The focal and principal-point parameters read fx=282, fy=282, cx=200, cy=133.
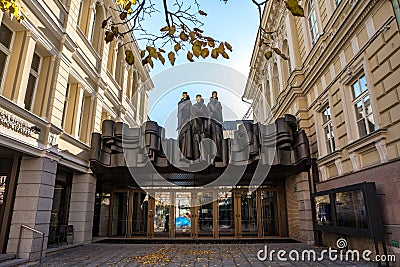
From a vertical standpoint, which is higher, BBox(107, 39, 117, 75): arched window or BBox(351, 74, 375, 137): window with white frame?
BBox(107, 39, 117, 75): arched window

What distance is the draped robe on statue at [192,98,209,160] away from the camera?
1148cm

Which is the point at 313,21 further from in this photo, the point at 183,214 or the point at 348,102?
the point at 183,214

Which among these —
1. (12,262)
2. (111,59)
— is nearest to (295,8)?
(12,262)

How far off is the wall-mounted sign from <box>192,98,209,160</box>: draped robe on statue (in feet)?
18.5

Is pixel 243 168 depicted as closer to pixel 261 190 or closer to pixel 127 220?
pixel 261 190

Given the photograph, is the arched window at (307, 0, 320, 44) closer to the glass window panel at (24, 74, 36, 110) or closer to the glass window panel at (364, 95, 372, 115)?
the glass window panel at (364, 95, 372, 115)

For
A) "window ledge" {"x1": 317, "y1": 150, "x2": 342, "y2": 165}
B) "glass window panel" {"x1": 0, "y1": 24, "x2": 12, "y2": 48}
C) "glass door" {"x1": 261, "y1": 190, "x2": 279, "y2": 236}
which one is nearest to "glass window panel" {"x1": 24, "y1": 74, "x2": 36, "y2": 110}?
"glass window panel" {"x1": 0, "y1": 24, "x2": 12, "y2": 48}

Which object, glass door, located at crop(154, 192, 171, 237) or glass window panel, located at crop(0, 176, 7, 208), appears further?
glass door, located at crop(154, 192, 171, 237)

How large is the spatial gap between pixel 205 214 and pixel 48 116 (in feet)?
28.5

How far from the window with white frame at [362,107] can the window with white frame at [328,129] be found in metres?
1.68

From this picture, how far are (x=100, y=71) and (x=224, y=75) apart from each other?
6.82 m

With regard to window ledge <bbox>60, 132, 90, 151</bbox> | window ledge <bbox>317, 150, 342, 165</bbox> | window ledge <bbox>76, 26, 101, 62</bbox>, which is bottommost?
window ledge <bbox>317, 150, 342, 165</bbox>

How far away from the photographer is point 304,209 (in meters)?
11.5

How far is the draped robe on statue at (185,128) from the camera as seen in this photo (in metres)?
11.5
